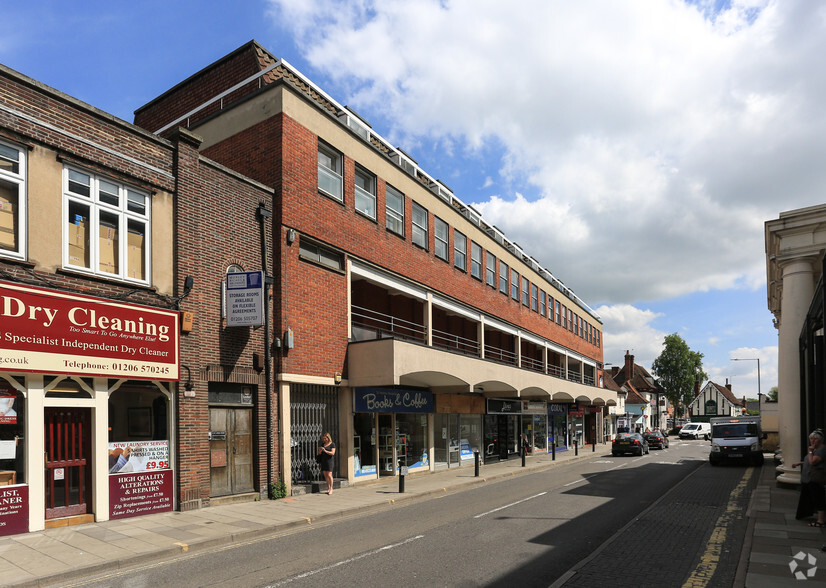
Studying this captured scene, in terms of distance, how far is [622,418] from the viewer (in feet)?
225

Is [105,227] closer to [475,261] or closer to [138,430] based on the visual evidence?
[138,430]

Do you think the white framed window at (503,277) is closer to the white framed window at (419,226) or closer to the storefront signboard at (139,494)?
the white framed window at (419,226)

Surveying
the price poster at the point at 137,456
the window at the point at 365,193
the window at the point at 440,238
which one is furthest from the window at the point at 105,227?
the window at the point at 440,238

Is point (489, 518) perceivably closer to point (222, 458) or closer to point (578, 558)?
point (578, 558)

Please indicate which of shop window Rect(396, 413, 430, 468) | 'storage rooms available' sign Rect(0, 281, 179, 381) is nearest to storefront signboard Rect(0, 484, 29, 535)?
'storage rooms available' sign Rect(0, 281, 179, 381)

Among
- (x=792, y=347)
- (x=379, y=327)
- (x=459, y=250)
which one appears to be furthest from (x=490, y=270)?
(x=792, y=347)

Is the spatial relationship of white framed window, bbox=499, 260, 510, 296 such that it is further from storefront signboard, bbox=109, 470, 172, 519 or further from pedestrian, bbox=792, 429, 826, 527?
storefront signboard, bbox=109, 470, 172, 519

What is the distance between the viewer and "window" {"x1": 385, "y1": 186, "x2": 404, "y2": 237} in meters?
21.2

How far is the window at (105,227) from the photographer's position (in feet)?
37.9

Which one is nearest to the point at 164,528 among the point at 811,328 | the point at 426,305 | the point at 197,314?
the point at 197,314

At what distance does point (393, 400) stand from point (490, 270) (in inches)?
486

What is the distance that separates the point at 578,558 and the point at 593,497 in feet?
24.4

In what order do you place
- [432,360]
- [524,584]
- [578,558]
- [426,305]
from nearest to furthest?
[524,584], [578,558], [432,360], [426,305]

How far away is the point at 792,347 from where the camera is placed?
59.0 ft
